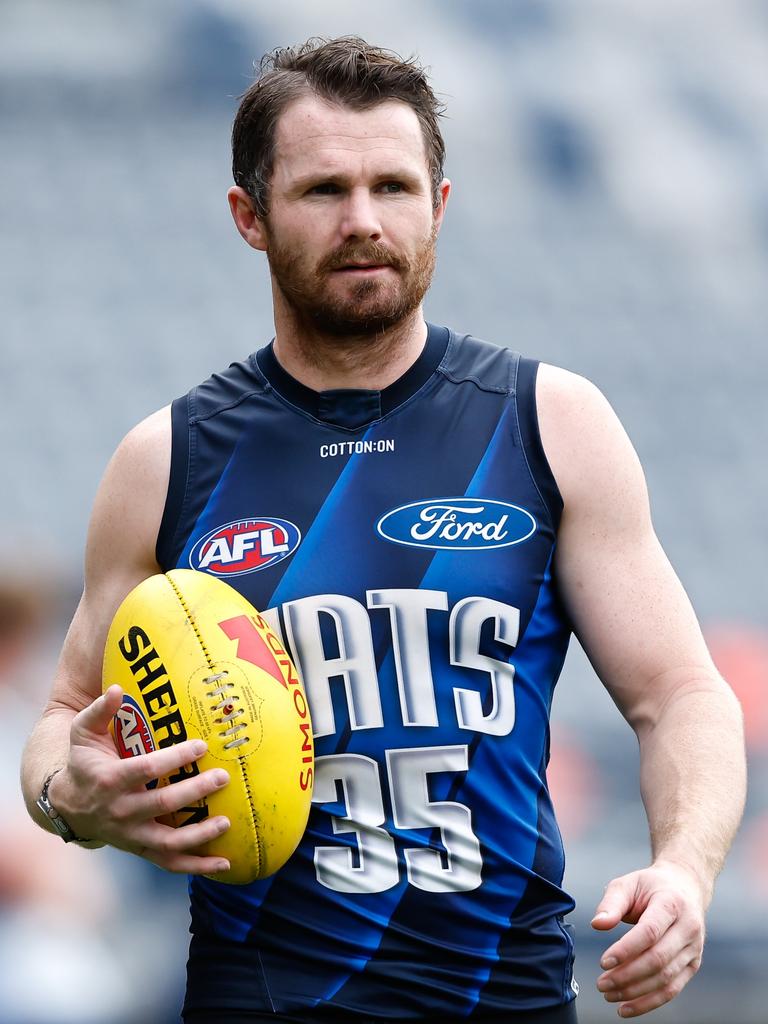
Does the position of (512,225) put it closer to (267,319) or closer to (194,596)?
(267,319)

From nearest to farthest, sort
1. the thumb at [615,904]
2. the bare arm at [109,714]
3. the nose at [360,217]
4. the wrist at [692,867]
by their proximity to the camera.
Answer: the thumb at [615,904]
the wrist at [692,867]
the bare arm at [109,714]
the nose at [360,217]

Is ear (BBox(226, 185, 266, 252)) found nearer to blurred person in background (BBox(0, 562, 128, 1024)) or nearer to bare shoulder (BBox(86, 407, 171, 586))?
bare shoulder (BBox(86, 407, 171, 586))

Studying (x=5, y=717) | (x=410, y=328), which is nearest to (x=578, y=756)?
(x=5, y=717)

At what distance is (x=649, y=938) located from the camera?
190 centimetres

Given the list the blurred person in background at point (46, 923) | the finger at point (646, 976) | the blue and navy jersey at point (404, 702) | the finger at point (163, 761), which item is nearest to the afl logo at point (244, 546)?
the blue and navy jersey at point (404, 702)

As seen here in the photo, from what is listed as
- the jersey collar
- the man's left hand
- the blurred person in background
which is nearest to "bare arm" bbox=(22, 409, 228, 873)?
the jersey collar

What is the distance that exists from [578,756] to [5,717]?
253 cm

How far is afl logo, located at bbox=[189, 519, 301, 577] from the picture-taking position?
2.52 metres

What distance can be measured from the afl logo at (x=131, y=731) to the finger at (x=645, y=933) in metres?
0.79

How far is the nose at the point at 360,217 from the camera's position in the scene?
2502 mm

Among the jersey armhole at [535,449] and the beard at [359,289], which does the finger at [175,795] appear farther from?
the beard at [359,289]

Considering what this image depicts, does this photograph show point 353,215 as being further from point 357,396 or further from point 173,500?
point 173,500

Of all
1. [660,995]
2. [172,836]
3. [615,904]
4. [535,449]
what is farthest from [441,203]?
[660,995]

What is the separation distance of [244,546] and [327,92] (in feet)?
2.82
